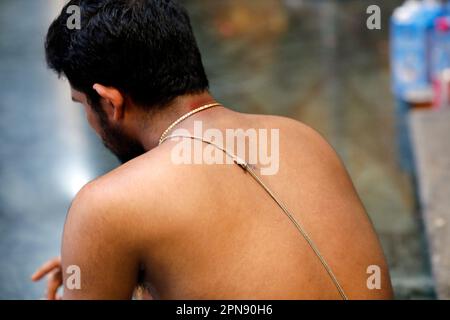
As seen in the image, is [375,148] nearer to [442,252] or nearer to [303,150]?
[442,252]

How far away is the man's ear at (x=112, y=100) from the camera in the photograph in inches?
59.2

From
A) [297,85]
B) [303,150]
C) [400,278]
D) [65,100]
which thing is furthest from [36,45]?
[303,150]

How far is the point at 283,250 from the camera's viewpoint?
4.46ft

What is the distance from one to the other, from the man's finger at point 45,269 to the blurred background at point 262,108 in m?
0.71

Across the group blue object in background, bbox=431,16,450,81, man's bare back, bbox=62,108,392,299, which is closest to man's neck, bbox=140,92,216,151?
man's bare back, bbox=62,108,392,299

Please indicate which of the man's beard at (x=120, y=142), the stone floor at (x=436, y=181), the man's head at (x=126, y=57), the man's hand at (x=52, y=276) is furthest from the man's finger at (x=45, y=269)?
the stone floor at (x=436, y=181)

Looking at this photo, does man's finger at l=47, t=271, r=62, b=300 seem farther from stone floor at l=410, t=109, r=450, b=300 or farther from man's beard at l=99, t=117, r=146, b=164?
stone floor at l=410, t=109, r=450, b=300

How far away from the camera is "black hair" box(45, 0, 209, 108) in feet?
4.87

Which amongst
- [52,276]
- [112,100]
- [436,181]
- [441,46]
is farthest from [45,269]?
[441,46]

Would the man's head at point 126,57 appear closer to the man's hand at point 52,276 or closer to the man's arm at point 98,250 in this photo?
the man's arm at point 98,250

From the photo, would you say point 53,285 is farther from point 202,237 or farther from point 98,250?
point 202,237

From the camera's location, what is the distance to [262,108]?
4.45m

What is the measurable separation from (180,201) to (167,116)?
259mm
